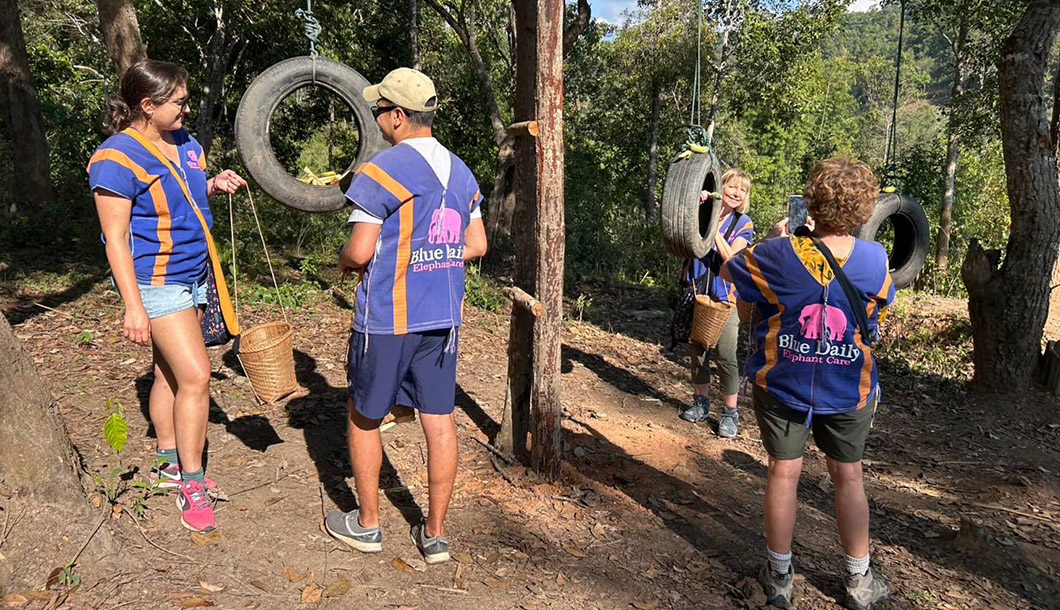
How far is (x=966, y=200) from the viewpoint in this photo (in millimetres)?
16016

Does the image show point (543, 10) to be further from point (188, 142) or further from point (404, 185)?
point (188, 142)

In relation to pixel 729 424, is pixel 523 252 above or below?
above

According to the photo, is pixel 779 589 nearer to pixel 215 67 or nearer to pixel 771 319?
pixel 771 319

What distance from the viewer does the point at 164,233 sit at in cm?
271

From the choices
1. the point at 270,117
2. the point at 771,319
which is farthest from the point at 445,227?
the point at 270,117

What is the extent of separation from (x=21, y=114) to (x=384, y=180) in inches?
345

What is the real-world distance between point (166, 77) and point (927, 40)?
358ft

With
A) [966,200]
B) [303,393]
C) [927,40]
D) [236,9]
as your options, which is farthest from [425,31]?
[927,40]

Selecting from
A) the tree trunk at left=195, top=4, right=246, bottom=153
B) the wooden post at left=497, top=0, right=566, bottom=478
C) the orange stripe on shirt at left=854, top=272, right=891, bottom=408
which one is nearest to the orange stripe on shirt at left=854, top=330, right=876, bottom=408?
the orange stripe on shirt at left=854, top=272, right=891, bottom=408

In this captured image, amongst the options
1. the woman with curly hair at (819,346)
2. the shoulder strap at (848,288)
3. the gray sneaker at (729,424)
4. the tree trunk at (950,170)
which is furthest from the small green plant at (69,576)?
the tree trunk at (950,170)

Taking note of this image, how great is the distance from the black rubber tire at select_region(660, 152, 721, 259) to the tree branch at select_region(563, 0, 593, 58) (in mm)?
3647

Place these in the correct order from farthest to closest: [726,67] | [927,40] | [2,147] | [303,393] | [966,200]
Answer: [927,40] < [726,67] < [966,200] < [2,147] < [303,393]

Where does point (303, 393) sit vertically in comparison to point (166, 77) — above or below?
below

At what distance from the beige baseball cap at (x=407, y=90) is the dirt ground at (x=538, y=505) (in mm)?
1840
